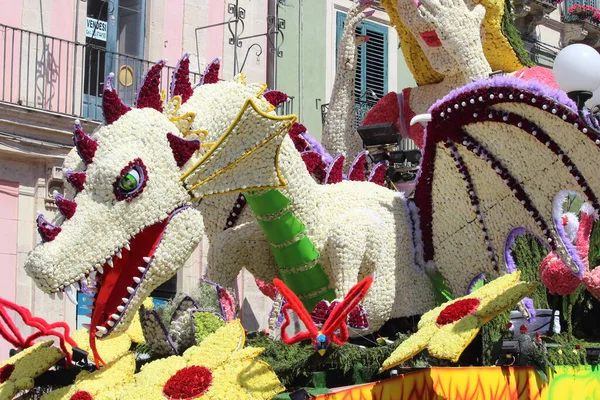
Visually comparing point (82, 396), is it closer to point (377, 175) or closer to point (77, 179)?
point (77, 179)

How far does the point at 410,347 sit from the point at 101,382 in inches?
52.6

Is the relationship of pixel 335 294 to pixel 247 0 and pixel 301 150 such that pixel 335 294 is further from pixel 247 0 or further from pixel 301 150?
pixel 247 0

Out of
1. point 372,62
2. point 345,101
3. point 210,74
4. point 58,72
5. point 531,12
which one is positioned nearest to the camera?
point 210,74

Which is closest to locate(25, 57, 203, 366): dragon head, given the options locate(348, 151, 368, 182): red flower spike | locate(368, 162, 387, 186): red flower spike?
locate(348, 151, 368, 182): red flower spike

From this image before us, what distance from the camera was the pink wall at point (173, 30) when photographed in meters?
11.4

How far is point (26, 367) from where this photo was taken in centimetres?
539

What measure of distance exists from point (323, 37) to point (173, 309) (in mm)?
7976

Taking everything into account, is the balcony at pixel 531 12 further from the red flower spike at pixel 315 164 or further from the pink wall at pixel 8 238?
the red flower spike at pixel 315 164

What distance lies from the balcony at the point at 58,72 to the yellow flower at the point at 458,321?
5.88 m

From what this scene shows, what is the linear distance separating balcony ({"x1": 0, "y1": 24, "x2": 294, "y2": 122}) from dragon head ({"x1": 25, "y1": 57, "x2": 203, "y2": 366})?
5.02 metres

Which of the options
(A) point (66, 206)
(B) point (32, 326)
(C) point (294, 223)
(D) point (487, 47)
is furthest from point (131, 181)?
(D) point (487, 47)

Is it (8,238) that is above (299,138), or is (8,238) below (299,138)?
below

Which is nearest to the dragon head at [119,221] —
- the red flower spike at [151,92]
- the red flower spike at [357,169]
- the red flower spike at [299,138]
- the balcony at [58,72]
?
the red flower spike at [151,92]

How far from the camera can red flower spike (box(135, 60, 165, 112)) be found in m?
5.35
